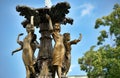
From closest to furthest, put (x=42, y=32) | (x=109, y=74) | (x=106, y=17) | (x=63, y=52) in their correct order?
(x=63, y=52), (x=42, y=32), (x=109, y=74), (x=106, y=17)

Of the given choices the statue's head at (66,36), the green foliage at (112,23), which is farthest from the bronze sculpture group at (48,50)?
the green foliage at (112,23)

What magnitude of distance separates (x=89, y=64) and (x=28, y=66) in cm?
1344

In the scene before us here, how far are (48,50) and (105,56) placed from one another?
12320 mm

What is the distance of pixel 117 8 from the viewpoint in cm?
2688

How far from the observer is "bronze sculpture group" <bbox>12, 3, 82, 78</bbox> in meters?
12.5

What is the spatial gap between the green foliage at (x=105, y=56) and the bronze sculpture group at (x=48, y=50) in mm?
11369

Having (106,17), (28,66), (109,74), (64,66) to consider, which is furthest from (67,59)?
(106,17)

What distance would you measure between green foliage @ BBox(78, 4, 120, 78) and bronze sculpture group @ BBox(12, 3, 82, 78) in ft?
37.3

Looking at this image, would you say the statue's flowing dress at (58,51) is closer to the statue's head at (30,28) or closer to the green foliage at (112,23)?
the statue's head at (30,28)

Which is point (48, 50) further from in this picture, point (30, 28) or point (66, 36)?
point (30, 28)

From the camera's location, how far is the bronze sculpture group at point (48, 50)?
1246cm

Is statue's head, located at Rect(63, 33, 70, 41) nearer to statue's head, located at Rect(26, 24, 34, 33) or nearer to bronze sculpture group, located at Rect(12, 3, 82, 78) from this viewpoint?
bronze sculpture group, located at Rect(12, 3, 82, 78)

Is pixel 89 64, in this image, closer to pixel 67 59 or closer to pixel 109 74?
pixel 109 74

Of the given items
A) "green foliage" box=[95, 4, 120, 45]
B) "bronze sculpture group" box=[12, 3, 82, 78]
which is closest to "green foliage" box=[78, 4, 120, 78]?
"green foliage" box=[95, 4, 120, 45]
